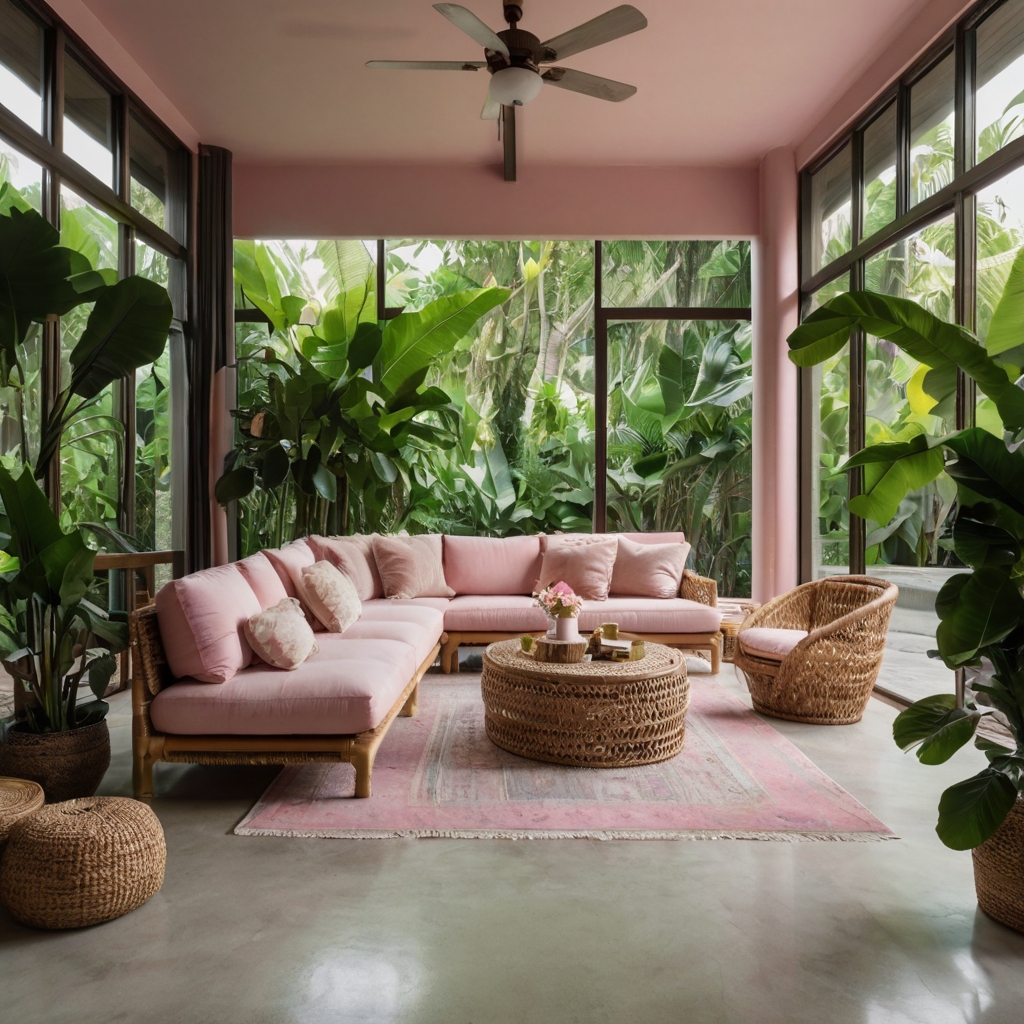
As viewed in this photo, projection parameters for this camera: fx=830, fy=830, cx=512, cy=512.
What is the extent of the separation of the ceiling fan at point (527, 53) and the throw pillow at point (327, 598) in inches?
88.9

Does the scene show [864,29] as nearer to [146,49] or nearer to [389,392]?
[389,392]

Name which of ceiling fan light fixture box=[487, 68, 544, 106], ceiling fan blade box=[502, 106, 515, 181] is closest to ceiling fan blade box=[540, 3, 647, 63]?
ceiling fan light fixture box=[487, 68, 544, 106]

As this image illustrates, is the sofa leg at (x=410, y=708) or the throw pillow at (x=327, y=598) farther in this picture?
the sofa leg at (x=410, y=708)

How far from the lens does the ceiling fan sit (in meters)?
3.25

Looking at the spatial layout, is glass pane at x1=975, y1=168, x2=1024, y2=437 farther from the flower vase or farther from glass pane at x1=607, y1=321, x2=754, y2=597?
glass pane at x1=607, y1=321, x2=754, y2=597

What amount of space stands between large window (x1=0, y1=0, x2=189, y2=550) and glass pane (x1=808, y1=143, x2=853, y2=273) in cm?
410

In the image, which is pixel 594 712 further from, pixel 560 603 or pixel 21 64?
pixel 21 64

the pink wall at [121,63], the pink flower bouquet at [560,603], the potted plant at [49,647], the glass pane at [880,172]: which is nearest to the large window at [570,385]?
the pink wall at [121,63]

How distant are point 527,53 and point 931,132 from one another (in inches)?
79.4

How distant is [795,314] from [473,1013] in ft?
16.5

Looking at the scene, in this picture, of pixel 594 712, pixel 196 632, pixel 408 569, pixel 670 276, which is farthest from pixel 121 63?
pixel 670 276

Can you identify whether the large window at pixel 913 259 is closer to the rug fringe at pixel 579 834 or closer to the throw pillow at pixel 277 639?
the rug fringe at pixel 579 834

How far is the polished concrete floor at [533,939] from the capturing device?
168 cm

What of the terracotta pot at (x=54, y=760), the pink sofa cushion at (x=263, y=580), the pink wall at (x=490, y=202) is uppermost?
the pink wall at (x=490, y=202)
